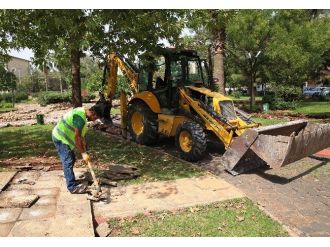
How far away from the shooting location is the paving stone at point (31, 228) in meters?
5.29

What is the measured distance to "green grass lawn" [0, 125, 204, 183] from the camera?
8805 millimetres

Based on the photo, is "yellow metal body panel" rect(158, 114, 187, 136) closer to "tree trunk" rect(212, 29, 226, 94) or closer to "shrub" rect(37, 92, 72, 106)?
"tree trunk" rect(212, 29, 226, 94)

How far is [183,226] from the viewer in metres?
5.80

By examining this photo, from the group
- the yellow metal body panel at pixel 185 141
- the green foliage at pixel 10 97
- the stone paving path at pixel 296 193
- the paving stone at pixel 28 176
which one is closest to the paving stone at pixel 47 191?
the paving stone at pixel 28 176

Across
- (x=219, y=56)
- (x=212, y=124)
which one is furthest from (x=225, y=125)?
(x=219, y=56)

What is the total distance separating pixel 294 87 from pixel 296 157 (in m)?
22.6

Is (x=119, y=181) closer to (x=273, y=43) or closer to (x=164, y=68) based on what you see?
(x=164, y=68)

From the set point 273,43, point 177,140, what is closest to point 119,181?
point 177,140

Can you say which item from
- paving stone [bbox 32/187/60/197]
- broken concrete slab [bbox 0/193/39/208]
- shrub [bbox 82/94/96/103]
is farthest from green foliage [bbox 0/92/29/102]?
broken concrete slab [bbox 0/193/39/208]

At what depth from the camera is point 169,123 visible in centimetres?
1081

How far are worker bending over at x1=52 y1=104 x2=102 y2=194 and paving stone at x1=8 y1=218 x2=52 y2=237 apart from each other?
1.35m

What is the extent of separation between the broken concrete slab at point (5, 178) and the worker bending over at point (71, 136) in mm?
1262

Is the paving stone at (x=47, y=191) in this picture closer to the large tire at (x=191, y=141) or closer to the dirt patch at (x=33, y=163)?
the dirt patch at (x=33, y=163)

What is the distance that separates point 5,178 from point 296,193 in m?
5.61
